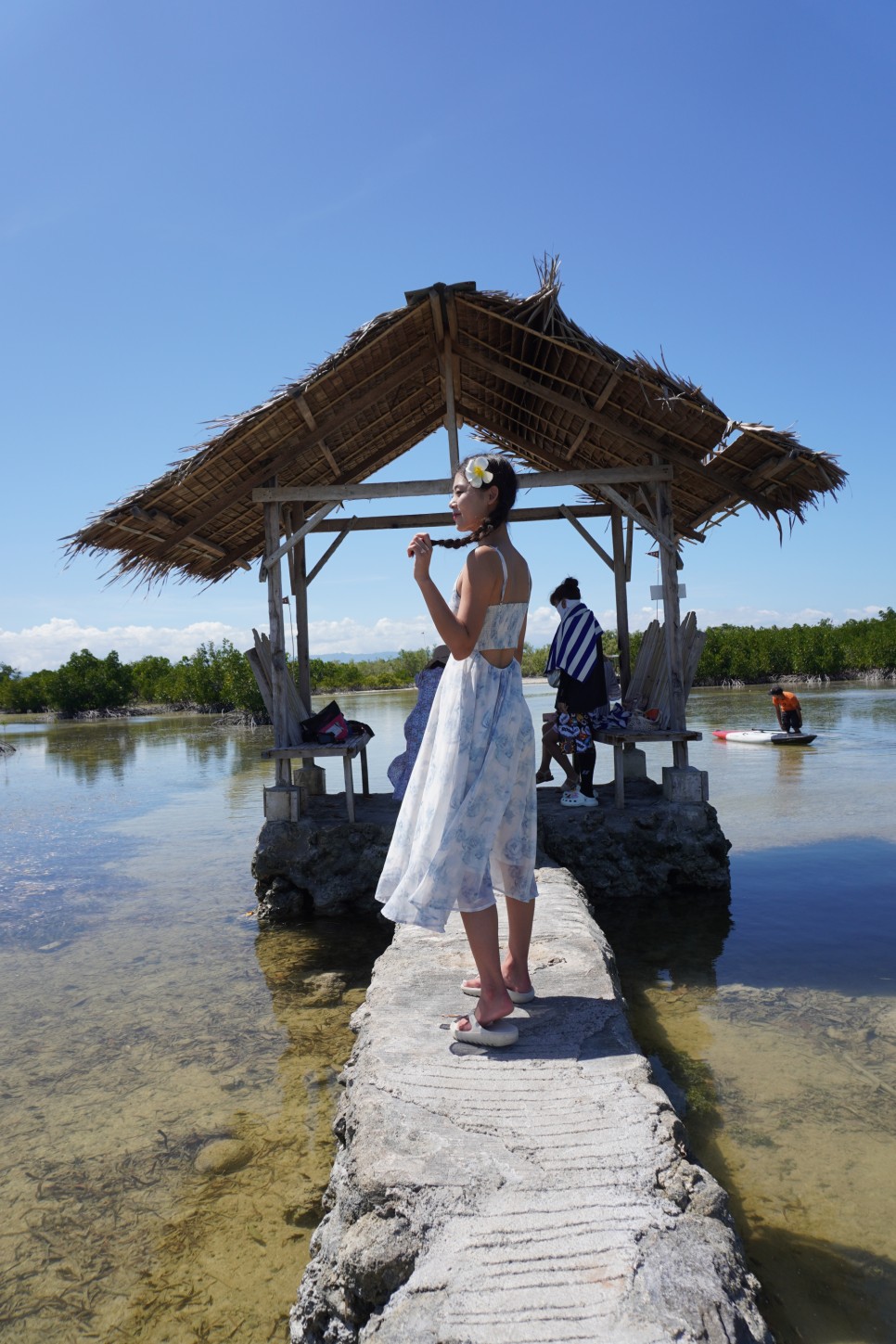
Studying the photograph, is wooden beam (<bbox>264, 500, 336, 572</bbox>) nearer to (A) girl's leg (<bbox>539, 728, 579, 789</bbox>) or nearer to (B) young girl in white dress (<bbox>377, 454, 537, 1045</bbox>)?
(A) girl's leg (<bbox>539, 728, 579, 789</bbox>)

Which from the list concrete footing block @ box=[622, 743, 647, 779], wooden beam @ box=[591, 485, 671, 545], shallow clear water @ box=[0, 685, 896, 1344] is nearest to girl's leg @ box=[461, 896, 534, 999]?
shallow clear water @ box=[0, 685, 896, 1344]

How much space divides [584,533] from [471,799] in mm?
6188

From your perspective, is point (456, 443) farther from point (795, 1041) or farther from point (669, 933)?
point (795, 1041)

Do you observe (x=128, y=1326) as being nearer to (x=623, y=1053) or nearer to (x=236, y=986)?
(x=623, y=1053)

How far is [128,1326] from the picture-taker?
2.66m

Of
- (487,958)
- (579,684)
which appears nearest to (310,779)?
(579,684)

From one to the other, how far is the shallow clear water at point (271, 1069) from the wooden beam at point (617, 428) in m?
3.01

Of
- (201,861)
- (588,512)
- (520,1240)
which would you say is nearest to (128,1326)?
(520,1240)

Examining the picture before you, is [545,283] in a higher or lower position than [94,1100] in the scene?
higher

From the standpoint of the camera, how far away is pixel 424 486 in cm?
691

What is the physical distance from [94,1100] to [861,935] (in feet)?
14.6

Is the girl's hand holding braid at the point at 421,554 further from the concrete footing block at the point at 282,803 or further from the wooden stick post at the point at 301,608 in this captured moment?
the wooden stick post at the point at 301,608

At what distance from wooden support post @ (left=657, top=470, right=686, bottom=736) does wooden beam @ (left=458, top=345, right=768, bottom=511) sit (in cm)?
27

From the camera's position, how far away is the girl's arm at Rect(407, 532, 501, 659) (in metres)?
2.75
